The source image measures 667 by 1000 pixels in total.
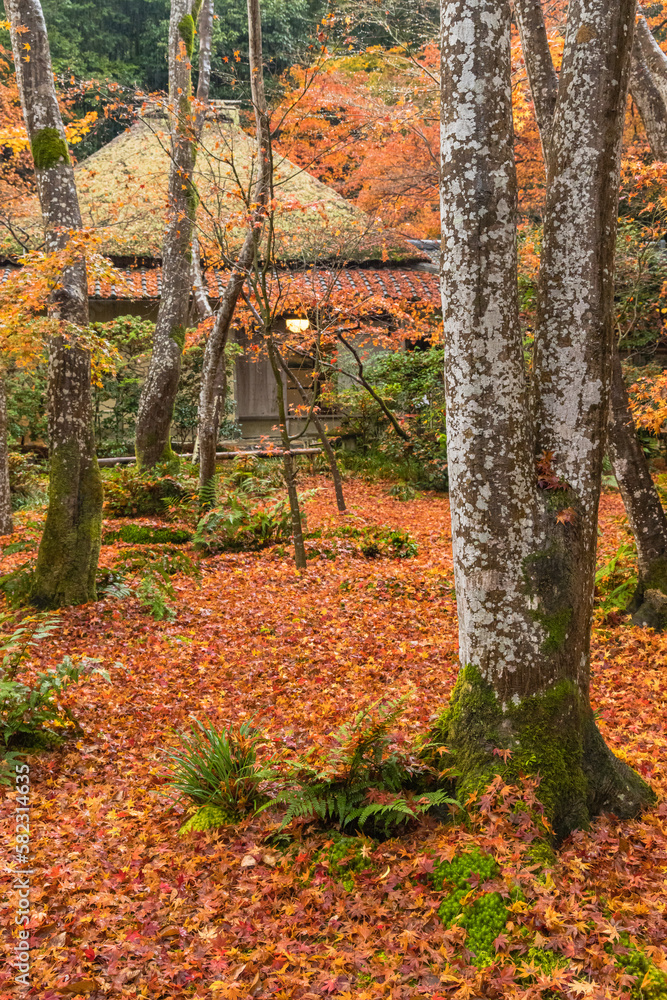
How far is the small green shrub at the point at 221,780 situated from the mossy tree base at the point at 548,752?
109 centimetres

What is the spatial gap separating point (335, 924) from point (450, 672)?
8.25 ft

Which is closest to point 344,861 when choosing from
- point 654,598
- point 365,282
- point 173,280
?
point 654,598

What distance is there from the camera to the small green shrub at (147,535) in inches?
351

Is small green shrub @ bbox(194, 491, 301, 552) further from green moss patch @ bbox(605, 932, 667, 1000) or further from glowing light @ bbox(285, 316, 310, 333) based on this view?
green moss patch @ bbox(605, 932, 667, 1000)

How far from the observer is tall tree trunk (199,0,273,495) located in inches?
287

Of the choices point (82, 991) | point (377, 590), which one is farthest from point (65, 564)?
point (82, 991)

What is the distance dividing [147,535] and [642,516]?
6389mm

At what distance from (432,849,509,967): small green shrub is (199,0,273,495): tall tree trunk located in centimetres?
609

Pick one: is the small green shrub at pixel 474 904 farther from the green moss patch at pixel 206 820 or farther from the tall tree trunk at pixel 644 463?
the tall tree trunk at pixel 644 463

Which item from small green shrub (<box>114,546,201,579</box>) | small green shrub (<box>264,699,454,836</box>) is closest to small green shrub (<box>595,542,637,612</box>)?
small green shrub (<box>264,699,454,836</box>)

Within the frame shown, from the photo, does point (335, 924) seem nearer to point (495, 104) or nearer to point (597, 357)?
point (597, 357)

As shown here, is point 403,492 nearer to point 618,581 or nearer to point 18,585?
point 618,581

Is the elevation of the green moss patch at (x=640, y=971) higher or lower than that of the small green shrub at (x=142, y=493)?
lower

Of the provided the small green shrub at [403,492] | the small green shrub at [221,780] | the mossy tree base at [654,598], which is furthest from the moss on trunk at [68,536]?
the small green shrub at [403,492]
